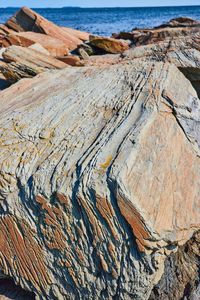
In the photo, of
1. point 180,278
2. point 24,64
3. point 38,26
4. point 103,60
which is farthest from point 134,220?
point 38,26

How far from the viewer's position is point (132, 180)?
340cm

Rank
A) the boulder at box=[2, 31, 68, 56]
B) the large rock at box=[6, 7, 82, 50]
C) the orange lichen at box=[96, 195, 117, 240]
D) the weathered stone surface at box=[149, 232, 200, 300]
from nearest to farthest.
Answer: the orange lichen at box=[96, 195, 117, 240], the weathered stone surface at box=[149, 232, 200, 300], the boulder at box=[2, 31, 68, 56], the large rock at box=[6, 7, 82, 50]

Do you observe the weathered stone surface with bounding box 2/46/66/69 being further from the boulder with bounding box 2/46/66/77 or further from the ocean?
the ocean

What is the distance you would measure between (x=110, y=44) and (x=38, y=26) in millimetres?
6363

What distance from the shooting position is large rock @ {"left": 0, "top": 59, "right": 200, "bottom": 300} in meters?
3.48

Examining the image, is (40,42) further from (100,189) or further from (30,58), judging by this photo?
(100,189)

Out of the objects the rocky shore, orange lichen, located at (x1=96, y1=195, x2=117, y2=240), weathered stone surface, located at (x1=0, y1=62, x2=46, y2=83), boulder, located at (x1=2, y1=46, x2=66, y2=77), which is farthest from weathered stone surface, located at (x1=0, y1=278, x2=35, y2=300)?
boulder, located at (x1=2, y1=46, x2=66, y2=77)

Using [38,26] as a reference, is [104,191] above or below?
below

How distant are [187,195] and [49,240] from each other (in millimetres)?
1937

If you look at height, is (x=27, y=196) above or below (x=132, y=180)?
below

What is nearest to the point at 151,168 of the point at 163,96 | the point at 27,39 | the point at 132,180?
the point at 132,180

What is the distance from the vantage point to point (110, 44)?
10.4 meters

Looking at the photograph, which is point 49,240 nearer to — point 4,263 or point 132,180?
point 4,263

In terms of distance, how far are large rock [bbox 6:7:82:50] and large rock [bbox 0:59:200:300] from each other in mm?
10047
